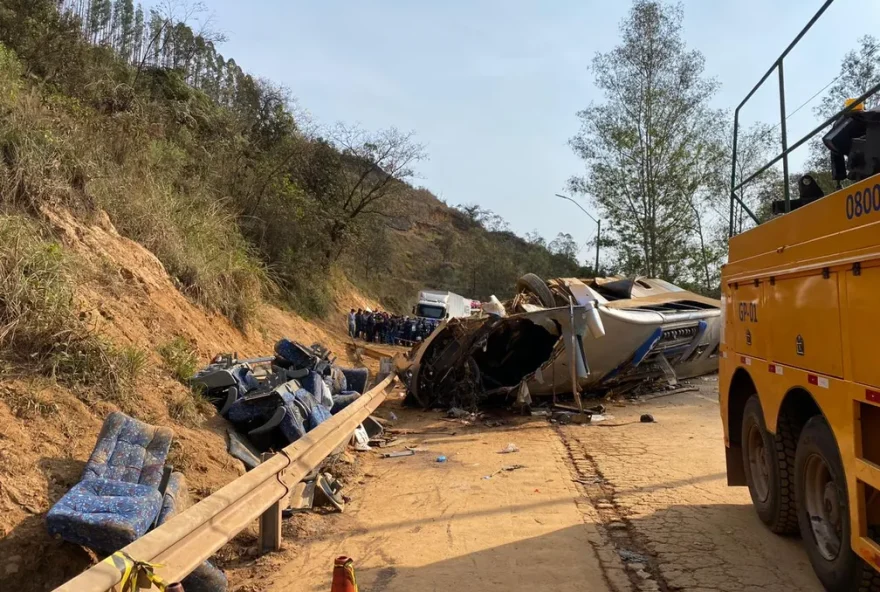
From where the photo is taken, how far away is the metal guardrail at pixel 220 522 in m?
2.87

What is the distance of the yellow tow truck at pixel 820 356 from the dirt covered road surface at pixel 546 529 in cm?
51

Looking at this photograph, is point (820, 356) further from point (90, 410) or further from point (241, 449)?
point (90, 410)

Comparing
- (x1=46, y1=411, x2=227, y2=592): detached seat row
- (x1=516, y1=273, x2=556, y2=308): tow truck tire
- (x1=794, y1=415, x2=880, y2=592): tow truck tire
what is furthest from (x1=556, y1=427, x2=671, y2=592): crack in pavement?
(x1=516, y1=273, x2=556, y2=308): tow truck tire

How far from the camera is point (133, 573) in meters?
2.74

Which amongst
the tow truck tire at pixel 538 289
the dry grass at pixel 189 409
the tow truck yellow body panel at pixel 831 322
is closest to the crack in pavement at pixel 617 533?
the tow truck yellow body panel at pixel 831 322

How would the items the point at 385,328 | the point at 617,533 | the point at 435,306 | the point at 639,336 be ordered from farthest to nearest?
the point at 435,306 → the point at 385,328 → the point at 639,336 → the point at 617,533

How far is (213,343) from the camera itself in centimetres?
1031

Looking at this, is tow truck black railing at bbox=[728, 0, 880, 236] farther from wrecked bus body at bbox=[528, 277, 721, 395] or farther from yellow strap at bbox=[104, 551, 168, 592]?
wrecked bus body at bbox=[528, 277, 721, 395]

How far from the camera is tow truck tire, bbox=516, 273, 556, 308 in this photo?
13227 mm

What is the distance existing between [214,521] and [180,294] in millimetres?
7671

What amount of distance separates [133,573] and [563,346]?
31.3 ft

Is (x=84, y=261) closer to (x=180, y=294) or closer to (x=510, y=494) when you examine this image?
(x=180, y=294)

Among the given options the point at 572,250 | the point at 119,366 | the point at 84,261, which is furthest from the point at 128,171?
the point at 572,250

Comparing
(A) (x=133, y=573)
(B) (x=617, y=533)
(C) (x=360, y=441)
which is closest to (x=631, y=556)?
(B) (x=617, y=533)
